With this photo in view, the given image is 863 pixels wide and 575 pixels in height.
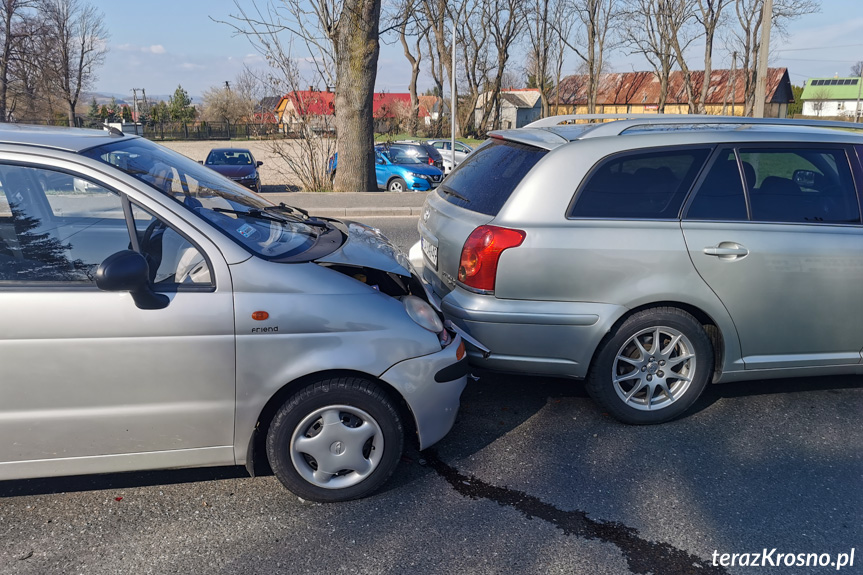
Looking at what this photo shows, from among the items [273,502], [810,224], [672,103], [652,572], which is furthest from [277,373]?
[672,103]

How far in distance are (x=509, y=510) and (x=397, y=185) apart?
1645 cm

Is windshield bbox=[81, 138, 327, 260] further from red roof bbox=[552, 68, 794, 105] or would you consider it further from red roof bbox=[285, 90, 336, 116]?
red roof bbox=[552, 68, 794, 105]

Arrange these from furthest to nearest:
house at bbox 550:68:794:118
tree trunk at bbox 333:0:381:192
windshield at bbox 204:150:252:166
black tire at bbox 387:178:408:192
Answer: house at bbox 550:68:794:118 → windshield at bbox 204:150:252:166 → black tire at bbox 387:178:408:192 → tree trunk at bbox 333:0:381:192

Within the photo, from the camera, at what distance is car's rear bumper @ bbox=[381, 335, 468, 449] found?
314 centimetres

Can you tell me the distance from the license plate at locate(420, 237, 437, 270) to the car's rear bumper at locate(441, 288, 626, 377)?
2.16ft

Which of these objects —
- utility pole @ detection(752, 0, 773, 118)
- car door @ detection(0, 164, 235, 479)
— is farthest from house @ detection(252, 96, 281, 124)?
car door @ detection(0, 164, 235, 479)

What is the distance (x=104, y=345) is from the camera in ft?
9.27

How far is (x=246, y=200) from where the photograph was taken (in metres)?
3.91

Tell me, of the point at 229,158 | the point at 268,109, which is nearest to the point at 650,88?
the point at 229,158

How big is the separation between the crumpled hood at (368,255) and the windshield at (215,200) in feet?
0.61

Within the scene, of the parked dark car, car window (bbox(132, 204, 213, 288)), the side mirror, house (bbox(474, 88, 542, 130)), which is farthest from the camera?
house (bbox(474, 88, 542, 130))

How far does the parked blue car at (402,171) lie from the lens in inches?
733

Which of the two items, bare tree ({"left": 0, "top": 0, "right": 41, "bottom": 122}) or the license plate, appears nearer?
the license plate

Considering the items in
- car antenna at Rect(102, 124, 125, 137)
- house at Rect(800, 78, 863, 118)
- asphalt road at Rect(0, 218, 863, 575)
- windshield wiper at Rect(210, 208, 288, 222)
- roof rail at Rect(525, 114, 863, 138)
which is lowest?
asphalt road at Rect(0, 218, 863, 575)
